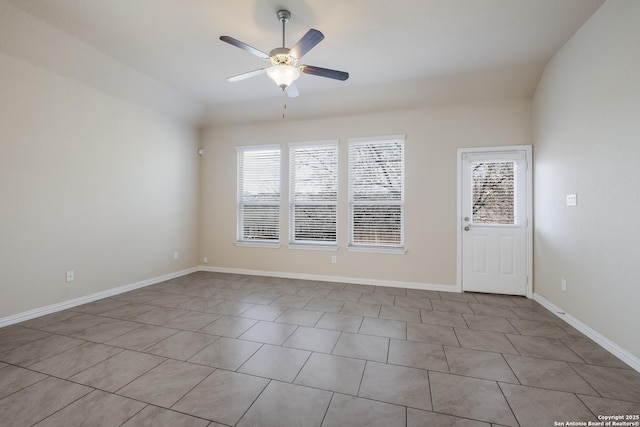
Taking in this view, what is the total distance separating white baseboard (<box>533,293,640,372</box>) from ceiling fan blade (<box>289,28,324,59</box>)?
3.48 m

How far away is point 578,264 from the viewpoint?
293cm

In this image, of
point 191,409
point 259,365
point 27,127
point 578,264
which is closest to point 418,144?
point 578,264

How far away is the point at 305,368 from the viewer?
2178 mm

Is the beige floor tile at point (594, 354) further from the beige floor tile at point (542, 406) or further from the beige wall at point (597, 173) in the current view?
the beige floor tile at point (542, 406)

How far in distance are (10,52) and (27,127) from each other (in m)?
0.73

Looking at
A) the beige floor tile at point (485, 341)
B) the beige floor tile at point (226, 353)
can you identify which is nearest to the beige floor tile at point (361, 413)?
the beige floor tile at point (226, 353)

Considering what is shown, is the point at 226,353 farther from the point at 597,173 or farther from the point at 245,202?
the point at 597,173

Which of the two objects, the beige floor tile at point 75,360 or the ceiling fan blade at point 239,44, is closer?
the beige floor tile at point 75,360

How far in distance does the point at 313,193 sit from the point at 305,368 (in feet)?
10.5

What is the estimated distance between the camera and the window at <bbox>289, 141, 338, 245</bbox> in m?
4.88

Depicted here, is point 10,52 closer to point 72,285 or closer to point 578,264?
point 72,285

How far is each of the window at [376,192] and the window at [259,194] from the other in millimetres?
1422

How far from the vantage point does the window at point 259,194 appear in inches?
205

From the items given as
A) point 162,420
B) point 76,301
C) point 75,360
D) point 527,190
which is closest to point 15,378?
point 75,360
